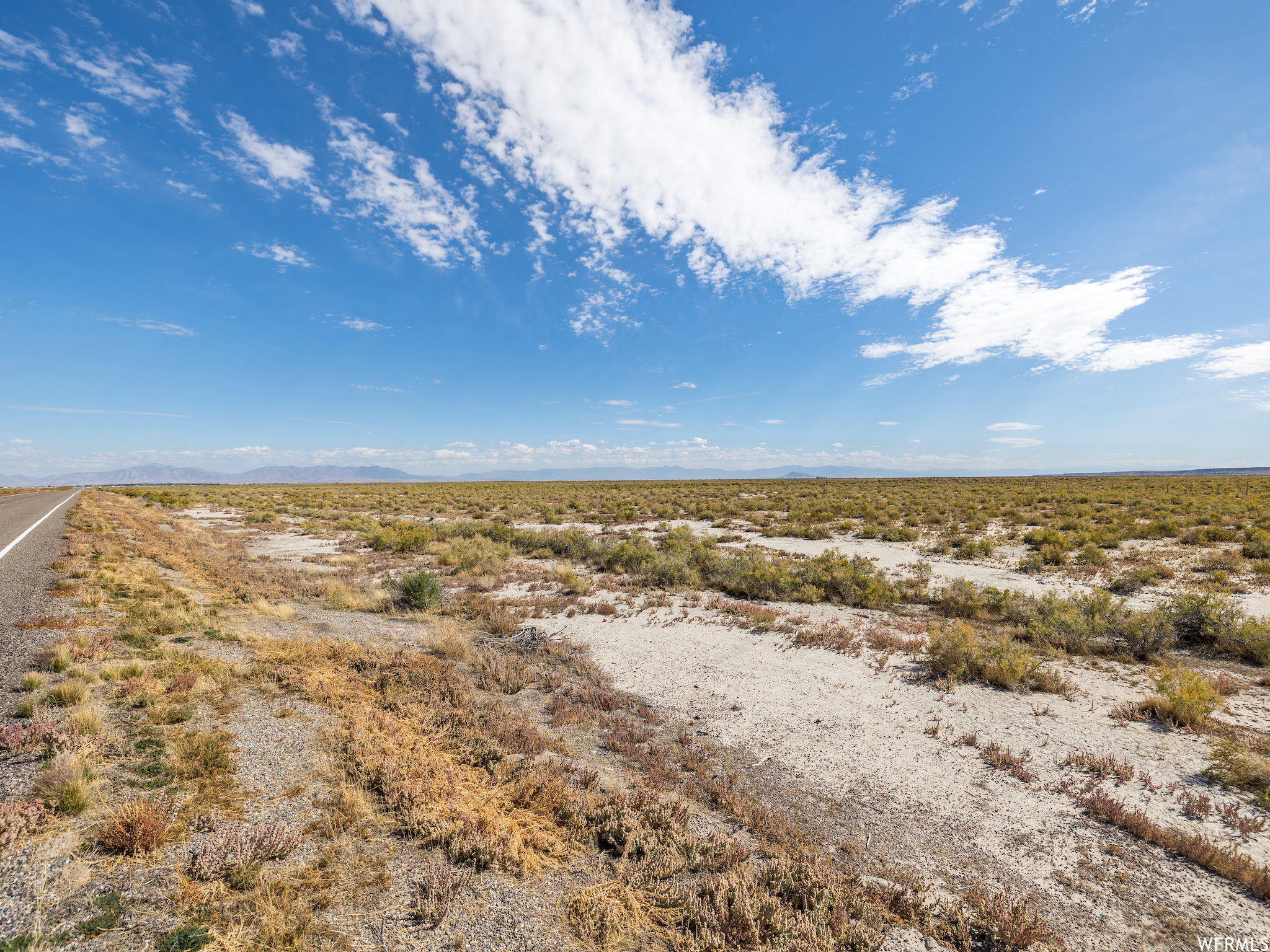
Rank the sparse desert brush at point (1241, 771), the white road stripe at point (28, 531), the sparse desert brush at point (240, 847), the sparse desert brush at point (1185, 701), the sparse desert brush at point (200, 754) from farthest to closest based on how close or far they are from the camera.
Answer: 1. the white road stripe at point (28, 531)
2. the sparse desert brush at point (1185, 701)
3. the sparse desert brush at point (1241, 771)
4. the sparse desert brush at point (200, 754)
5. the sparse desert brush at point (240, 847)

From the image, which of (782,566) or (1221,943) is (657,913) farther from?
(782,566)

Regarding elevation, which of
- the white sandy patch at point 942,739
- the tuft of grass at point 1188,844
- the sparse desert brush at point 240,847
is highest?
the sparse desert brush at point 240,847

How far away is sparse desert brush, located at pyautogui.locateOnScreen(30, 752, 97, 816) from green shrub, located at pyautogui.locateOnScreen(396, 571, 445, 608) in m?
7.98

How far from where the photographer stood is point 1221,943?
3652mm

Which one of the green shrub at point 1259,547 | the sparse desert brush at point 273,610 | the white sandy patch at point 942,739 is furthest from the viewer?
the green shrub at point 1259,547

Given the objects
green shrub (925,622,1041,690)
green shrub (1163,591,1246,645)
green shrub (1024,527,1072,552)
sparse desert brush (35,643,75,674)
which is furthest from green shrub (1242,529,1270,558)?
sparse desert brush (35,643,75,674)

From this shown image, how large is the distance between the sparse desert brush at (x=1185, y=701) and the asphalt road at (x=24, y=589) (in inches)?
603

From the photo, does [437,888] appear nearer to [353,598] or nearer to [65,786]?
[65,786]

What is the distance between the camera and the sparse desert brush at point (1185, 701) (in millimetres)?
6486

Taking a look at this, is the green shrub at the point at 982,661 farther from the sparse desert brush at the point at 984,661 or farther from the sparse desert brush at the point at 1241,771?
the sparse desert brush at the point at 1241,771

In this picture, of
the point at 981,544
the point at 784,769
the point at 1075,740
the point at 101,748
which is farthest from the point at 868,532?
the point at 101,748

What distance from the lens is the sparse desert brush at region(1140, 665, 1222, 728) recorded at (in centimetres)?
649

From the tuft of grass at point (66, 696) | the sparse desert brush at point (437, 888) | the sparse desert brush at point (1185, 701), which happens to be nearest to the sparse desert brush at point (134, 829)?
the sparse desert brush at point (437, 888)

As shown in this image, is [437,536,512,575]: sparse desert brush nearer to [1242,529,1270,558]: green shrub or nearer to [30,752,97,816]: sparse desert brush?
[30,752,97,816]: sparse desert brush
